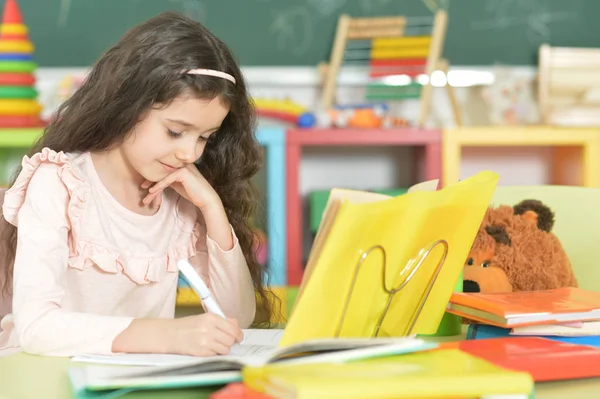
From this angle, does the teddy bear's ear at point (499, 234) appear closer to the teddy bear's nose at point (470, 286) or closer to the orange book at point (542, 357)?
the teddy bear's nose at point (470, 286)

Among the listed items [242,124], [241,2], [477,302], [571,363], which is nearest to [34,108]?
[241,2]

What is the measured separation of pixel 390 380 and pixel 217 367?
172 millimetres

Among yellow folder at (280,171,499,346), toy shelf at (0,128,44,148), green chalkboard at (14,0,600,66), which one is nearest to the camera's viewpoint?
yellow folder at (280,171,499,346)

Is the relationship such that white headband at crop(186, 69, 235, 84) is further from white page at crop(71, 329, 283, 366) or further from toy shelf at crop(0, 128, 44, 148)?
toy shelf at crop(0, 128, 44, 148)

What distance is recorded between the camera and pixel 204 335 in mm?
846

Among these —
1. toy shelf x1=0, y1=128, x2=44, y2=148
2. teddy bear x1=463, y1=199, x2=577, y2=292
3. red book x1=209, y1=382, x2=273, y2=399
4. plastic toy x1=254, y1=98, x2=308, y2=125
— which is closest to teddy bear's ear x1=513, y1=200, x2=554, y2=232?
teddy bear x1=463, y1=199, x2=577, y2=292

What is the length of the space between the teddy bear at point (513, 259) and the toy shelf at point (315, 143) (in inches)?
50.2

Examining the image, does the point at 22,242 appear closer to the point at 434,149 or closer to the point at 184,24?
the point at 184,24

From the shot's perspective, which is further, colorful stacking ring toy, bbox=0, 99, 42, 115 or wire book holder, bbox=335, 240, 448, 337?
colorful stacking ring toy, bbox=0, 99, 42, 115

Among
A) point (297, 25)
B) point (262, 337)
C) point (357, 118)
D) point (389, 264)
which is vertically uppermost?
point (297, 25)

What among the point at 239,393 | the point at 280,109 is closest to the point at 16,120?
the point at 280,109

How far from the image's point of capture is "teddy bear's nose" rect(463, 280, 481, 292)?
1.14 meters

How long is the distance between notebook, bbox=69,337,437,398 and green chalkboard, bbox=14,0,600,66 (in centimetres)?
214

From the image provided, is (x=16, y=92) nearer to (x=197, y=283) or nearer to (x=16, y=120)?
(x=16, y=120)
